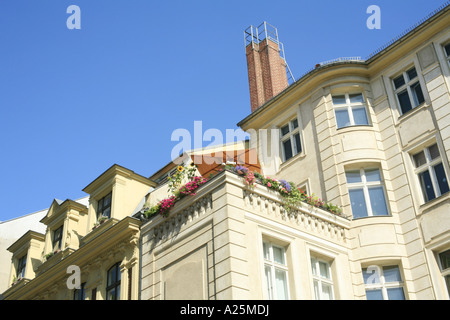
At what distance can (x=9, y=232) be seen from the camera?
3794cm

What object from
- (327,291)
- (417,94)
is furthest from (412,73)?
(327,291)

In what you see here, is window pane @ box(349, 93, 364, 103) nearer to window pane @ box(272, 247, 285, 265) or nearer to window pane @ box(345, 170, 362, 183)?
window pane @ box(345, 170, 362, 183)

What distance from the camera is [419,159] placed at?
68.1ft

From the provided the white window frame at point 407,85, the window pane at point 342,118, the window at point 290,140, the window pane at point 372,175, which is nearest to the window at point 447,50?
the white window frame at point 407,85

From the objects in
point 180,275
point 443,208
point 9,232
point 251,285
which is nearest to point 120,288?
point 180,275

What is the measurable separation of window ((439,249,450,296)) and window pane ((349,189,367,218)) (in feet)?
9.50

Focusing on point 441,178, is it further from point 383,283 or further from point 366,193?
point 383,283

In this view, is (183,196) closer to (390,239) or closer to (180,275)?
(180,275)

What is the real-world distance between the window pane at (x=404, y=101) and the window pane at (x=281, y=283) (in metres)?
8.54

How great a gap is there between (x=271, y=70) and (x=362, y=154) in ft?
42.2

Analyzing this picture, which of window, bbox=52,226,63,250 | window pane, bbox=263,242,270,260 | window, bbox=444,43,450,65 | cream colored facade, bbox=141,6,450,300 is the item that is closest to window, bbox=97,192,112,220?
window, bbox=52,226,63,250

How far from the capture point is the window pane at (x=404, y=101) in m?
21.8

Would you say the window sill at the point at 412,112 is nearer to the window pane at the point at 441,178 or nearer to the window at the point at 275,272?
the window pane at the point at 441,178
